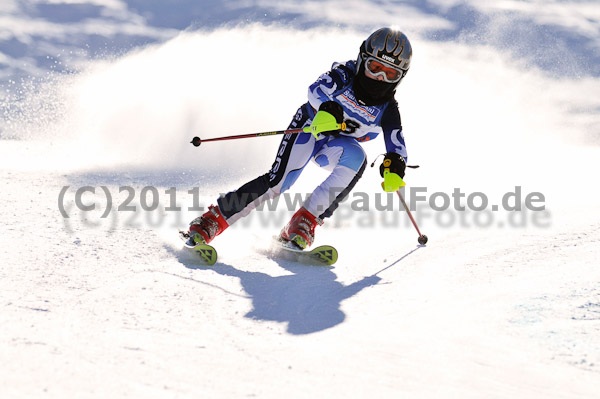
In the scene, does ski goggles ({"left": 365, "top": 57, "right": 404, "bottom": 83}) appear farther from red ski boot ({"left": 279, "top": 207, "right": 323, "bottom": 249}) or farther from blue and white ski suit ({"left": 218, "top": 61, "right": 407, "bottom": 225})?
red ski boot ({"left": 279, "top": 207, "right": 323, "bottom": 249})

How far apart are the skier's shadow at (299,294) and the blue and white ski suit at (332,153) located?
492mm

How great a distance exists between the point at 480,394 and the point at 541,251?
2.03 m

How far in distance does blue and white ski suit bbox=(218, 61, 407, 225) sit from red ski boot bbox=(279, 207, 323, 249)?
49mm

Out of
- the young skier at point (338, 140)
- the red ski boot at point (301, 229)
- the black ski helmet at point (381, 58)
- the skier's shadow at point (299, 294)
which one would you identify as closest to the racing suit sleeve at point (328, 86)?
the young skier at point (338, 140)

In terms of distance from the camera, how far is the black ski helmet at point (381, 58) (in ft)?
12.1

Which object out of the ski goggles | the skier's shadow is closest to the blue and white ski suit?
the ski goggles

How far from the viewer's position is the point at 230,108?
428 inches

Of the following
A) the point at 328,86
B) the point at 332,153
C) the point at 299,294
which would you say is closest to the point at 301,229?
the point at 332,153

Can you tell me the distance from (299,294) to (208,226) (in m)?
1.09

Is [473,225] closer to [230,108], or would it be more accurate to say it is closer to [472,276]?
[472,276]

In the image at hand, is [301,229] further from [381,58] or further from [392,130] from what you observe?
[381,58]

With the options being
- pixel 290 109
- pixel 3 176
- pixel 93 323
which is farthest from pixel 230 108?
pixel 93 323

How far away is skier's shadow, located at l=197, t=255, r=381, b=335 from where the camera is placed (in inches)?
99.6

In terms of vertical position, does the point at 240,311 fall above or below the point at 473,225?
below
